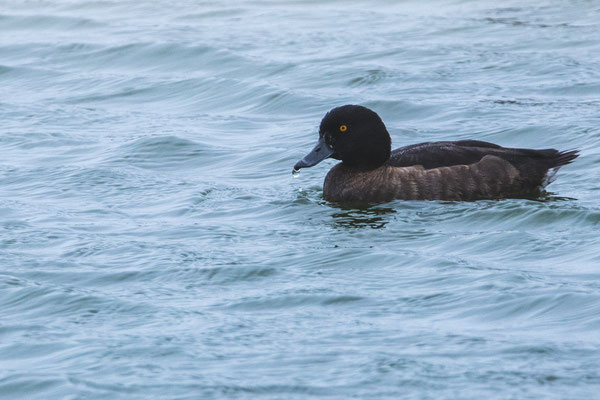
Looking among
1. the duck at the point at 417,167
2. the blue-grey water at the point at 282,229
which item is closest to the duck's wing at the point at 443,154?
the duck at the point at 417,167

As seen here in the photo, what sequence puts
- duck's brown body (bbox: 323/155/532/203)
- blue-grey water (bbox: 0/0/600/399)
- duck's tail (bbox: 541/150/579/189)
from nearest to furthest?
blue-grey water (bbox: 0/0/600/399) → duck's brown body (bbox: 323/155/532/203) → duck's tail (bbox: 541/150/579/189)

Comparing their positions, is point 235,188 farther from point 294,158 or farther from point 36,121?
point 36,121

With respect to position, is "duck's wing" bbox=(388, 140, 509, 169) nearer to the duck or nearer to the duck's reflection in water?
the duck

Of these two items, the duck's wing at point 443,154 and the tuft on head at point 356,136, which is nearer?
the duck's wing at point 443,154

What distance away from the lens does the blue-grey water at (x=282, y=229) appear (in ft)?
21.6

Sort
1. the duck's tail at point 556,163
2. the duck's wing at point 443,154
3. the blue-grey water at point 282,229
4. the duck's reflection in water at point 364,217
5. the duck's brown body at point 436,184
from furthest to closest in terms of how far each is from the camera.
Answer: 1. the duck's tail at point 556,163
2. the duck's wing at point 443,154
3. the duck's brown body at point 436,184
4. the duck's reflection in water at point 364,217
5. the blue-grey water at point 282,229

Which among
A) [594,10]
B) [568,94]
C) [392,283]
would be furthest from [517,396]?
[594,10]

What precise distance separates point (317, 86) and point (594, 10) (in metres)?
5.98

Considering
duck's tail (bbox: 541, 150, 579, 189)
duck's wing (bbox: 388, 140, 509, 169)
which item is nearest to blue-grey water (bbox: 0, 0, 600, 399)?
duck's tail (bbox: 541, 150, 579, 189)

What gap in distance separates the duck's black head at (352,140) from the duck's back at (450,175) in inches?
4.0

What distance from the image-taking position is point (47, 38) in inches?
800

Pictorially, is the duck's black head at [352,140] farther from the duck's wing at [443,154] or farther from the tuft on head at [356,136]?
the duck's wing at [443,154]

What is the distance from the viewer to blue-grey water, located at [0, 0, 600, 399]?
658 centimetres

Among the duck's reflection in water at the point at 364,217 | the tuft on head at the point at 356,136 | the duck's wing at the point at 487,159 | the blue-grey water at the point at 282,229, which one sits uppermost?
the tuft on head at the point at 356,136
